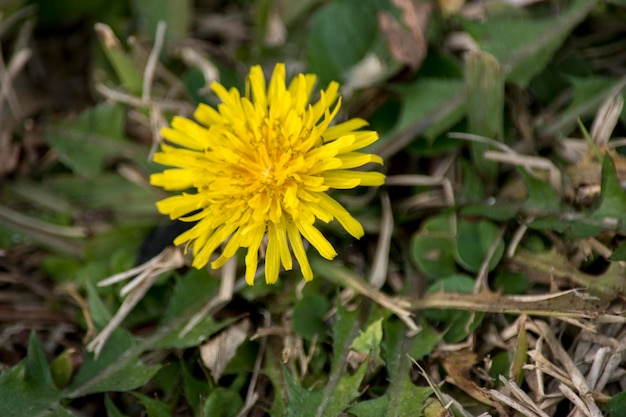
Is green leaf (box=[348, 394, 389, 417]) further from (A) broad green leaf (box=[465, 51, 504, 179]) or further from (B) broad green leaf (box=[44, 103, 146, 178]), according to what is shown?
(B) broad green leaf (box=[44, 103, 146, 178])

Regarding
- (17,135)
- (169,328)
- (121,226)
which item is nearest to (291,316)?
(169,328)

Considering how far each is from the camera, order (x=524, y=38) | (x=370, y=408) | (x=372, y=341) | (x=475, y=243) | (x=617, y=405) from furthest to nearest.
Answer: (x=524, y=38)
(x=475, y=243)
(x=372, y=341)
(x=370, y=408)
(x=617, y=405)

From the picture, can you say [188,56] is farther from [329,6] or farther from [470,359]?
[470,359]

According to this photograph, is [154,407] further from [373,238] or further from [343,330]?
[373,238]

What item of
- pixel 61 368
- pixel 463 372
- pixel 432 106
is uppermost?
pixel 432 106

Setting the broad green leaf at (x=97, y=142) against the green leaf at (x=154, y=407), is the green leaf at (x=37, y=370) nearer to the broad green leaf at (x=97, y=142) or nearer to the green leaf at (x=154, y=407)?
the green leaf at (x=154, y=407)

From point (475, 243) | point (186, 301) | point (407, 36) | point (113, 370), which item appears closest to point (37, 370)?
point (113, 370)
